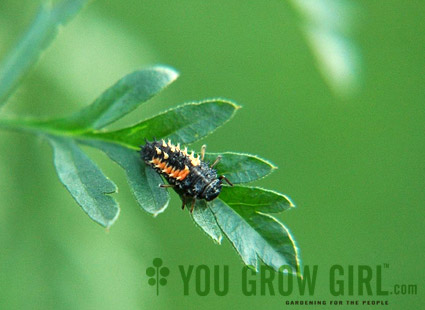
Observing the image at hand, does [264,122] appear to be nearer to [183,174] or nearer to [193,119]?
[183,174]

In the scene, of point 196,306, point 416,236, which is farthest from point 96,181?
point 416,236

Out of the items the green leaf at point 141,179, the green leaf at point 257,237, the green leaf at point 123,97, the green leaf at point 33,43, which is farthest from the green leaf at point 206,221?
the green leaf at point 33,43

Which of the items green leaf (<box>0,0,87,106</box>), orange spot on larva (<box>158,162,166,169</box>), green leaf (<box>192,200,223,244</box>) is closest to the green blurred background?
green leaf (<box>0,0,87,106</box>)

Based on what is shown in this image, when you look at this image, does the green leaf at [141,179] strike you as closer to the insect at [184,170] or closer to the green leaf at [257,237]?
the insect at [184,170]

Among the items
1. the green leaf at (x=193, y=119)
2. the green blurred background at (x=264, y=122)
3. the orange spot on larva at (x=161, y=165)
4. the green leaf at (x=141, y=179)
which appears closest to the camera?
the green leaf at (x=141, y=179)

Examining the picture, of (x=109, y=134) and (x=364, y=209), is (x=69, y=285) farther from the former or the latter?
(x=364, y=209)

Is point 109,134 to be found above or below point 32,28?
below

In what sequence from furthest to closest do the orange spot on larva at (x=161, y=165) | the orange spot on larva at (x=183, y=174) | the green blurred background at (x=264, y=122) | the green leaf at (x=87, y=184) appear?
the green blurred background at (x=264, y=122) → the orange spot on larva at (x=183, y=174) → the orange spot on larva at (x=161, y=165) → the green leaf at (x=87, y=184)
